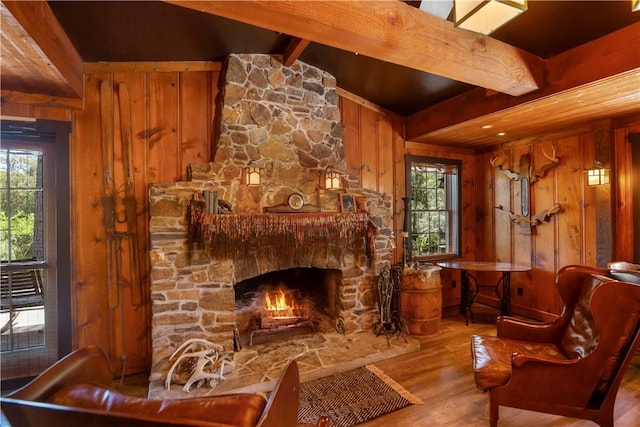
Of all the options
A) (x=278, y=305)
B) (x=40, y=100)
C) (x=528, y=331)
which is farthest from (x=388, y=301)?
(x=40, y=100)

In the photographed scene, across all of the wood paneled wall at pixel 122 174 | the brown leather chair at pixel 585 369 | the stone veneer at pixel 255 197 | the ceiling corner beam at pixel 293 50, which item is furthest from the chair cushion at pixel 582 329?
the wood paneled wall at pixel 122 174

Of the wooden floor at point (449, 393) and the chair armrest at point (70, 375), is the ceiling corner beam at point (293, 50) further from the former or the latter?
the wooden floor at point (449, 393)

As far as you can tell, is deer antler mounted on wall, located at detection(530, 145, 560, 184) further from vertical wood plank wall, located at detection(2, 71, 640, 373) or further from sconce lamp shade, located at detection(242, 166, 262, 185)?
sconce lamp shade, located at detection(242, 166, 262, 185)

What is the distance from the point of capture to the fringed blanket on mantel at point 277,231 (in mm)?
2781

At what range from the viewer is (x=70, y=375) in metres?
1.18

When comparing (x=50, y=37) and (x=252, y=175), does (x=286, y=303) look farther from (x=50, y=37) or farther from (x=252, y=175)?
(x=50, y=37)

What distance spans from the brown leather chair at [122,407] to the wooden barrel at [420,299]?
8.97ft

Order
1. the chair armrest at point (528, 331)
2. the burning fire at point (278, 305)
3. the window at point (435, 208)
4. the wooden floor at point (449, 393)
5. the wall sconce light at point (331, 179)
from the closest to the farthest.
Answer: the wooden floor at point (449, 393) < the chair armrest at point (528, 331) < the wall sconce light at point (331, 179) < the burning fire at point (278, 305) < the window at point (435, 208)

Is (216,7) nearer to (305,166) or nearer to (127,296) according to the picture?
(305,166)

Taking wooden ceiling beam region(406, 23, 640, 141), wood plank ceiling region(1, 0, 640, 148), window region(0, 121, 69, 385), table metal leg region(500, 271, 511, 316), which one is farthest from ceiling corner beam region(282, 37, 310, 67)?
table metal leg region(500, 271, 511, 316)

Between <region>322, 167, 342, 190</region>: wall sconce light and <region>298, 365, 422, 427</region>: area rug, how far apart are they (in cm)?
183

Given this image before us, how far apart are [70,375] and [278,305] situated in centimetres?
267

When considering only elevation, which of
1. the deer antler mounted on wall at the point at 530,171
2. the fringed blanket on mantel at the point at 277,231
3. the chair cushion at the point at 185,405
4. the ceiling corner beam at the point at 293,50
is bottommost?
the chair cushion at the point at 185,405

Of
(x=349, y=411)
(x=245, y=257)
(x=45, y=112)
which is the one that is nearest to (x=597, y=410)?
(x=349, y=411)
